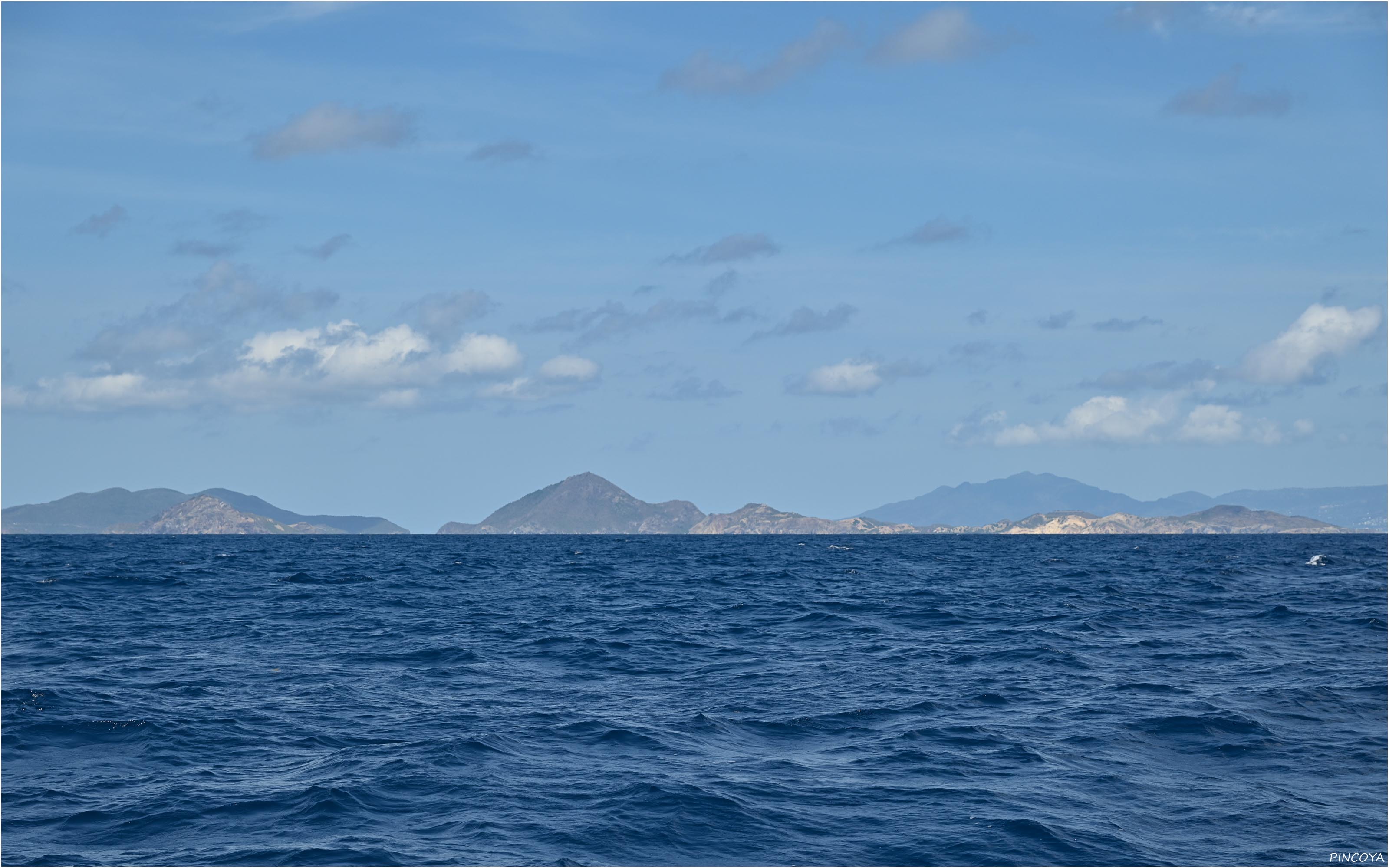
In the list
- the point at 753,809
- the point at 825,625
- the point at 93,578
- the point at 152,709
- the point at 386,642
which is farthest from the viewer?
the point at 93,578

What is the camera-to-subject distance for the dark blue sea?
60.2ft

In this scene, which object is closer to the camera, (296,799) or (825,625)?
(296,799)

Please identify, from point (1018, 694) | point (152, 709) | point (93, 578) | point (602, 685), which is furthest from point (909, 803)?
point (93, 578)

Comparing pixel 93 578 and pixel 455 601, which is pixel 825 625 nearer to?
pixel 455 601

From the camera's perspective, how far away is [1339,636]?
4109 cm

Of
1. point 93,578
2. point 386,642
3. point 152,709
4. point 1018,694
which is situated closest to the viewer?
point 152,709

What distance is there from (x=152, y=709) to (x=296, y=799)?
941 cm

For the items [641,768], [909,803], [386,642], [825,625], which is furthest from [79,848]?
[825,625]

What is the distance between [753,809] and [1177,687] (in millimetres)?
16517

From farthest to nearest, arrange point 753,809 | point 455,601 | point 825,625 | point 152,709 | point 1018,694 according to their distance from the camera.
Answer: point 455,601, point 825,625, point 1018,694, point 152,709, point 753,809

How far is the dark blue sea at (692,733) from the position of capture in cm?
1836

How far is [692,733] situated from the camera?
25562 mm

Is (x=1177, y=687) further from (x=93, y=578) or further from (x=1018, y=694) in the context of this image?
(x=93, y=578)

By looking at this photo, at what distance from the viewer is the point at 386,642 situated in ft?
130
